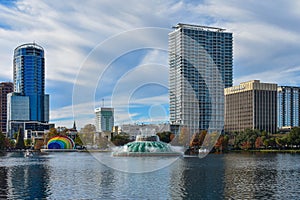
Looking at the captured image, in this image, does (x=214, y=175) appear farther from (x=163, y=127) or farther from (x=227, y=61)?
(x=227, y=61)

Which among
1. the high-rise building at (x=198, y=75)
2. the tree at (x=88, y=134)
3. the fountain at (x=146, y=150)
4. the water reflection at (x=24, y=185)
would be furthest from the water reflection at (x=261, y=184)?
the tree at (x=88, y=134)

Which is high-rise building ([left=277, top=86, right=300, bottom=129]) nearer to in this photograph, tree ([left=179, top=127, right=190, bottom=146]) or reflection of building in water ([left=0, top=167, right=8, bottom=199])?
tree ([left=179, top=127, right=190, bottom=146])

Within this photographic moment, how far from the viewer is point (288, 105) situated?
192875 mm

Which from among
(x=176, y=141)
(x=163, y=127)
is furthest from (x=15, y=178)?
(x=163, y=127)

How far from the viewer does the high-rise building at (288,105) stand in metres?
192

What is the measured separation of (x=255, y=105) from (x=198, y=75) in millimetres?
53138

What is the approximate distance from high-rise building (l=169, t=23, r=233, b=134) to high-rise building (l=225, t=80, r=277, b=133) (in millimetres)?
7424

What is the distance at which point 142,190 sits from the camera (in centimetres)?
3158

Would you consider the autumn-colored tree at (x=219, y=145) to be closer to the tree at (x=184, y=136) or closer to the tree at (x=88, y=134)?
the tree at (x=184, y=136)

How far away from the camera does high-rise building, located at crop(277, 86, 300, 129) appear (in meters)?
192

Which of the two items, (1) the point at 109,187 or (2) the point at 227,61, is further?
(2) the point at 227,61

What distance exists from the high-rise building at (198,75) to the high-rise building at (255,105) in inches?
292

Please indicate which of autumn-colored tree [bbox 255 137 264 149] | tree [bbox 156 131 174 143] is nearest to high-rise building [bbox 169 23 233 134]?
tree [bbox 156 131 174 143]

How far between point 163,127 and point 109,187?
93.3 metres
